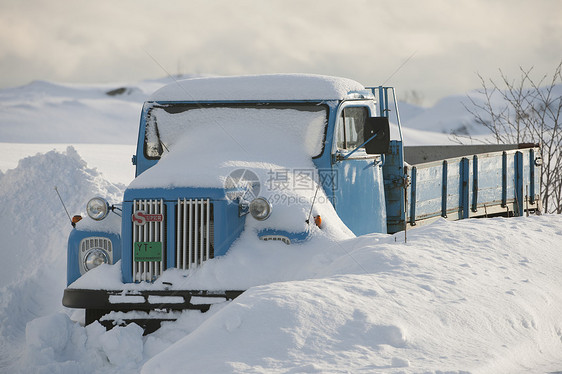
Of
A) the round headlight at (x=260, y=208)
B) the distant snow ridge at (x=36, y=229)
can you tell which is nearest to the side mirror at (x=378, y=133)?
the round headlight at (x=260, y=208)

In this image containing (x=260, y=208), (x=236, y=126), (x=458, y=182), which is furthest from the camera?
(x=458, y=182)

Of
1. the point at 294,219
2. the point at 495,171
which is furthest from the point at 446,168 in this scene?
the point at 294,219

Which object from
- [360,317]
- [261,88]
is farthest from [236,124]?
[360,317]

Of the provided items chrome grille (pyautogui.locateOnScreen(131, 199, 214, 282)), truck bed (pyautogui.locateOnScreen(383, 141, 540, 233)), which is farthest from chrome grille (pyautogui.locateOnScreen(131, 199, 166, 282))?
truck bed (pyautogui.locateOnScreen(383, 141, 540, 233))

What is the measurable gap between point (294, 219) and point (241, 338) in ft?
6.34

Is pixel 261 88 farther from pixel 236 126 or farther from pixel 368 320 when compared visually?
pixel 368 320

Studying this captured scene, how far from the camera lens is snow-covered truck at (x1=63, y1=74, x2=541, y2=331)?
6.77 m

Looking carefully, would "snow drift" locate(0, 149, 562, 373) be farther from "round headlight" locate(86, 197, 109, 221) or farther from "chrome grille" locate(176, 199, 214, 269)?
"round headlight" locate(86, 197, 109, 221)

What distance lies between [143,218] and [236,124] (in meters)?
1.77

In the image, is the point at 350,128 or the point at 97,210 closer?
the point at 97,210

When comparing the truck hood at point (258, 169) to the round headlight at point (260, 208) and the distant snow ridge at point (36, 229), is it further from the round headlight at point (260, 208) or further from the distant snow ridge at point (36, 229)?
the distant snow ridge at point (36, 229)

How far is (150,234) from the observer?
269 inches

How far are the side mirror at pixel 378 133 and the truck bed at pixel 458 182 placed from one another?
0.82 metres

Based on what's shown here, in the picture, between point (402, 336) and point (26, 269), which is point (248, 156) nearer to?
point (402, 336)
